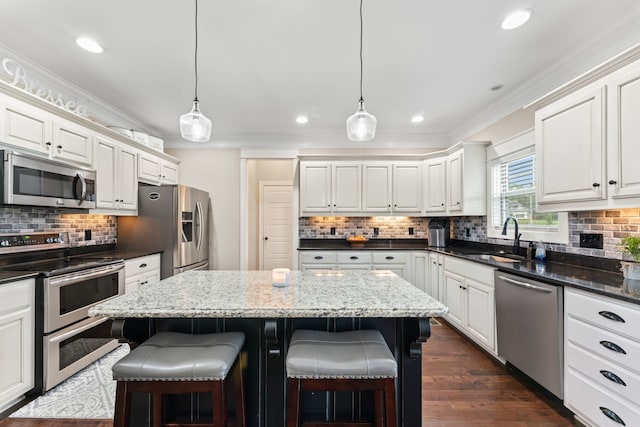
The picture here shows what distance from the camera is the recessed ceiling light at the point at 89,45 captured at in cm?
217

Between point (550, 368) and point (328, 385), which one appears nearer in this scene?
point (328, 385)

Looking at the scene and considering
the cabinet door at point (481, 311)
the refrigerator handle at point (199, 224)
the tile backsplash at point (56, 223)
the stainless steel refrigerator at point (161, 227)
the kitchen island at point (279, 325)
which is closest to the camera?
the kitchen island at point (279, 325)

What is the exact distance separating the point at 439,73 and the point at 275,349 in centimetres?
266

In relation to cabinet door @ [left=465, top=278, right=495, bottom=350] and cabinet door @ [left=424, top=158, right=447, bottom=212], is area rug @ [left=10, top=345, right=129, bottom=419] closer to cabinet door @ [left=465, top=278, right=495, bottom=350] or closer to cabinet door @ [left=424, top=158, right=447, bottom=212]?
cabinet door @ [left=465, top=278, right=495, bottom=350]

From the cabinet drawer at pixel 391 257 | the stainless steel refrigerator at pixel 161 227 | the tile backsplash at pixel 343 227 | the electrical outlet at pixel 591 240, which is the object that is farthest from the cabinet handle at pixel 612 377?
the stainless steel refrigerator at pixel 161 227

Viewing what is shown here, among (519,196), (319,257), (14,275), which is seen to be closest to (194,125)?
(14,275)

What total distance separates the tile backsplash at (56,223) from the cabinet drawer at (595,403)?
4178 millimetres

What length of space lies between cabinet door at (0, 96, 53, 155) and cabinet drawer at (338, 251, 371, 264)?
3223 mm

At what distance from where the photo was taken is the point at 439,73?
8.78 ft

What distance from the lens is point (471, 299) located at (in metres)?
2.92

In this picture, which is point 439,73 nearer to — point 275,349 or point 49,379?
point 275,349

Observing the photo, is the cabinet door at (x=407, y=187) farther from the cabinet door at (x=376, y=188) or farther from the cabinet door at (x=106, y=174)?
the cabinet door at (x=106, y=174)

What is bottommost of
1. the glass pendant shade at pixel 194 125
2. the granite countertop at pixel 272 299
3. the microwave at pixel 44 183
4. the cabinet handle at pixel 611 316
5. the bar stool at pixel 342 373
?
the bar stool at pixel 342 373

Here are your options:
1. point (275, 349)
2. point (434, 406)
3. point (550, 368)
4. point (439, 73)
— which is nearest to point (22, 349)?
point (275, 349)
